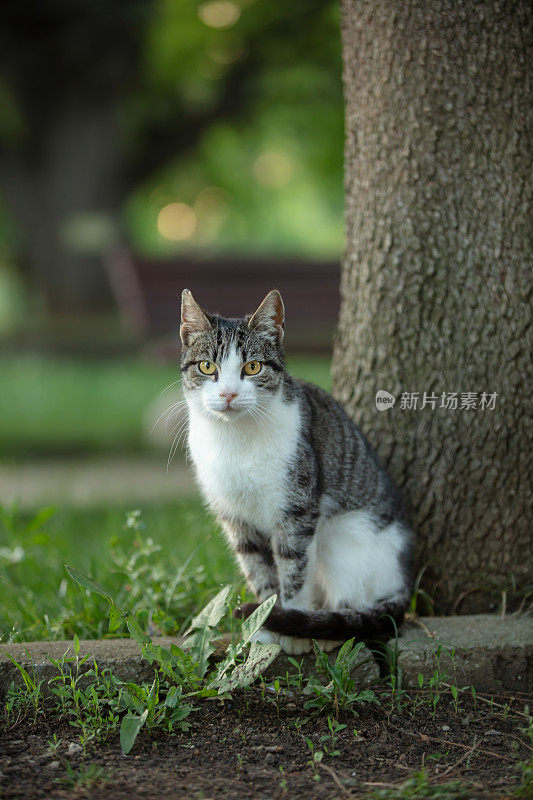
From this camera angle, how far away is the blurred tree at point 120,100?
9469mm

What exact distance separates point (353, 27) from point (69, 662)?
8.20ft

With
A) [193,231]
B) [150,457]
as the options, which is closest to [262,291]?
[150,457]

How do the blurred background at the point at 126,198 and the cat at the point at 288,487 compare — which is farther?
the blurred background at the point at 126,198

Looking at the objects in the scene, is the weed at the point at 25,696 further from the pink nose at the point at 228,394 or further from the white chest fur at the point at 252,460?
the pink nose at the point at 228,394

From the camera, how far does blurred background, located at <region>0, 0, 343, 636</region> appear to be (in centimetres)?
718

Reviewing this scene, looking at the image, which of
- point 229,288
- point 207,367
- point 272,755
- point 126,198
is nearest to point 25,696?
point 272,755

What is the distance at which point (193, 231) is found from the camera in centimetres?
1825

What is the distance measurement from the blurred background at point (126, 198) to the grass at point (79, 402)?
0.03 meters

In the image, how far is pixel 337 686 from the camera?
2.34m

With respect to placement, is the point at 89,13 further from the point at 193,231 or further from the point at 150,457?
the point at 193,231

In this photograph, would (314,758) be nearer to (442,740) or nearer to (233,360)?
(442,740)

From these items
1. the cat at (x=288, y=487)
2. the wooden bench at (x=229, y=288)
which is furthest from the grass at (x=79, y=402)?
the cat at (x=288, y=487)

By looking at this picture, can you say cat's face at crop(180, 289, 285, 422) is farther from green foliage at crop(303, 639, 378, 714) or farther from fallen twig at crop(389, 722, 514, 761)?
fallen twig at crop(389, 722, 514, 761)

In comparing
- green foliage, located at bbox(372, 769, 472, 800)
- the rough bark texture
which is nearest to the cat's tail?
the rough bark texture
